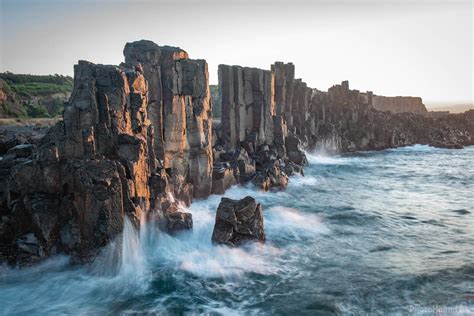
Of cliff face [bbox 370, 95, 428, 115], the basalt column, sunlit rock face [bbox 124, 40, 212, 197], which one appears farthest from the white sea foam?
cliff face [bbox 370, 95, 428, 115]

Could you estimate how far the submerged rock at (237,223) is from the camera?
63.8ft

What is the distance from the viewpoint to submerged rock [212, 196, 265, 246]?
19.4 meters

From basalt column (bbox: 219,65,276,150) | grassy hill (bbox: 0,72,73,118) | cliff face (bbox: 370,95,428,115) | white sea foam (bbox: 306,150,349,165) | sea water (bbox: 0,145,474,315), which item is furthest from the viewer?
cliff face (bbox: 370,95,428,115)

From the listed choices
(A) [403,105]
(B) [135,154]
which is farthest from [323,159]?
(A) [403,105]

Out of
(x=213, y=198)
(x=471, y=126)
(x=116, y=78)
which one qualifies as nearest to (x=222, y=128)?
(x=213, y=198)

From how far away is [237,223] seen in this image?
19859mm

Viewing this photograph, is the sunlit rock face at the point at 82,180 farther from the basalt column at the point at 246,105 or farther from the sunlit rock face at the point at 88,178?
the basalt column at the point at 246,105

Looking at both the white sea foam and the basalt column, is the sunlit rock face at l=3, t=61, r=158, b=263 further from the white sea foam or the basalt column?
the white sea foam

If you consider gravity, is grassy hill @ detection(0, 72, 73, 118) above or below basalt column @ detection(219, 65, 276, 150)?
above

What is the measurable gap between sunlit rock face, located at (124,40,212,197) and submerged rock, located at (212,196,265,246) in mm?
7853

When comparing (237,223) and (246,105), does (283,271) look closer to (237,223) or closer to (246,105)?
(237,223)

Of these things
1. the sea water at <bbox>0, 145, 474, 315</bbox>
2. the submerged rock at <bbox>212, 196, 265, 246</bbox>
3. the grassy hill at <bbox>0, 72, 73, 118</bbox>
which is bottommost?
the sea water at <bbox>0, 145, 474, 315</bbox>

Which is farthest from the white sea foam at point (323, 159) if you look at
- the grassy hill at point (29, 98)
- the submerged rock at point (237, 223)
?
the grassy hill at point (29, 98)

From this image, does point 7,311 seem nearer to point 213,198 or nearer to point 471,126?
point 213,198
